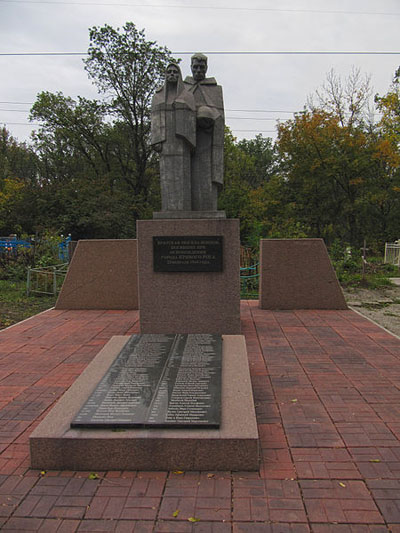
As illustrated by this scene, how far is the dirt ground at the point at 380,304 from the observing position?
7.49 m

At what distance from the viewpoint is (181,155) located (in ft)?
17.9

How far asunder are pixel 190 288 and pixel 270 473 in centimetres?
301

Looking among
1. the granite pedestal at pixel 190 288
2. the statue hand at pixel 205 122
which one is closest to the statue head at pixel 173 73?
A: the statue hand at pixel 205 122

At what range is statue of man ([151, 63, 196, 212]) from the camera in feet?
17.6

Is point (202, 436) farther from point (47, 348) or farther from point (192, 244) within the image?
point (47, 348)

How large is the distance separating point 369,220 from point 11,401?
2514 centimetres

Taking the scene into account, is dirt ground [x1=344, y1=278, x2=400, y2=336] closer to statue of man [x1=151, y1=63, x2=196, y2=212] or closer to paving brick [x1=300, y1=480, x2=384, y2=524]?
statue of man [x1=151, y1=63, x2=196, y2=212]

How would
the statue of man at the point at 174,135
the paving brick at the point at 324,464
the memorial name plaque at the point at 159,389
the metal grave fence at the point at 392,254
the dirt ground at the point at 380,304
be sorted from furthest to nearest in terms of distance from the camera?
the metal grave fence at the point at 392,254, the dirt ground at the point at 380,304, the statue of man at the point at 174,135, the memorial name plaque at the point at 159,389, the paving brick at the point at 324,464

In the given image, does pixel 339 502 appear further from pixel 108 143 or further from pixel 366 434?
pixel 108 143

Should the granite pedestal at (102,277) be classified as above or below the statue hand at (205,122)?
below

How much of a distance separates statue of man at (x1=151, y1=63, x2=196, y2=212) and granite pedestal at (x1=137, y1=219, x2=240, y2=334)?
0.35m

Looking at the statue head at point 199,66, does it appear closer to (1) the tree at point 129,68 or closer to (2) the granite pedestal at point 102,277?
(2) the granite pedestal at point 102,277

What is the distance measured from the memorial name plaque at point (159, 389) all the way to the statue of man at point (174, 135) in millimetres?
2108

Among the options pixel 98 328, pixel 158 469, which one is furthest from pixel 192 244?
pixel 158 469
